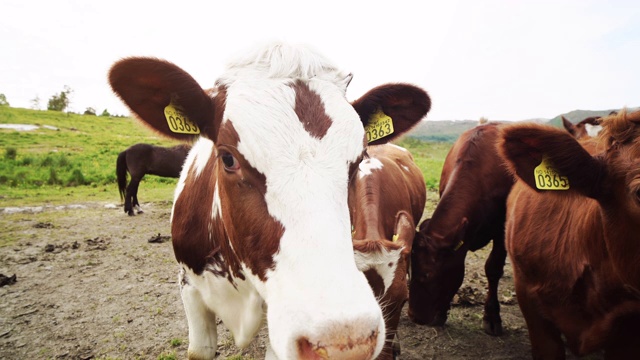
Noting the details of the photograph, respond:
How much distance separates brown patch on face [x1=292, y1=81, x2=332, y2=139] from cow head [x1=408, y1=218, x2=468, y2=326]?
249 cm

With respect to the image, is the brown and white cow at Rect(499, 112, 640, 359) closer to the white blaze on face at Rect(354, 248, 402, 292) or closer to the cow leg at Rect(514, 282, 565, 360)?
the cow leg at Rect(514, 282, 565, 360)

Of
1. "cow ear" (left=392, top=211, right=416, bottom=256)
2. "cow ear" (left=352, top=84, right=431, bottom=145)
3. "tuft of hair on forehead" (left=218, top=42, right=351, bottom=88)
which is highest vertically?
"tuft of hair on forehead" (left=218, top=42, right=351, bottom=88)

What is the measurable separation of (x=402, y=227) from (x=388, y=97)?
48.7 inches

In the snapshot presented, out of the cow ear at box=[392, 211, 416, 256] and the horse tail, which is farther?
the horse tail

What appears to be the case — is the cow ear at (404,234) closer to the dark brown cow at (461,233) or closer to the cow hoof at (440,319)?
the dark brown cow at (461,233)

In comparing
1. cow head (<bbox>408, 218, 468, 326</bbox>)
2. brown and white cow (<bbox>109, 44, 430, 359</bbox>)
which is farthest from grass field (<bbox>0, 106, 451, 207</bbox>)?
cow head (<bbox>408, 218, 468, 326</bbox>)

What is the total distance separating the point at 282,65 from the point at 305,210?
2.70 ft

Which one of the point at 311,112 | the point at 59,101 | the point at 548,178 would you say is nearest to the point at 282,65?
the point at 311,112

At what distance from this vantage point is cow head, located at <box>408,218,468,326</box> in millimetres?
3684

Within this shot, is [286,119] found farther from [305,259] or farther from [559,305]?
[559,305]

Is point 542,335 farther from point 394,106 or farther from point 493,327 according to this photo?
point 394,106

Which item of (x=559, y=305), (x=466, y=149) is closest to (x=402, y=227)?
(x=559, y=305)

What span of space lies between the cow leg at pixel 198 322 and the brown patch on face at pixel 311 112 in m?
1.77

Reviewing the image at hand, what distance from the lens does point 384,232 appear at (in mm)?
3488
